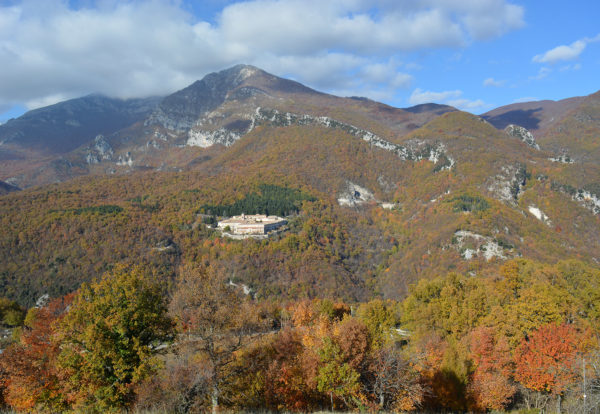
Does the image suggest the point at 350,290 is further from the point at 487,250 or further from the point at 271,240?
the point at 487,250

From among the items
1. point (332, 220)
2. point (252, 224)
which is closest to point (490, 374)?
point (252, 224)

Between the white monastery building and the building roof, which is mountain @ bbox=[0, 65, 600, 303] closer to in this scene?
the white monastery building

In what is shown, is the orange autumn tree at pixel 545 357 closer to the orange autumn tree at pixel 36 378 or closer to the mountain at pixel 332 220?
the orange autumn tree at pixel 36 378

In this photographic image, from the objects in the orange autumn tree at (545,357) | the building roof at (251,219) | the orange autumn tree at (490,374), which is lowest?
the orange autumn tree at (490,374)

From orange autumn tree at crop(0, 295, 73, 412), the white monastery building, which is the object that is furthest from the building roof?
orange autumn tree at crop(0, 295, 73, 412)

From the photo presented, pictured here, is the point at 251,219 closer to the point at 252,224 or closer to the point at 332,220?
the point at 252,224

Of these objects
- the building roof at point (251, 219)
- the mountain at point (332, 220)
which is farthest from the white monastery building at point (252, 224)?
the mountain at point (332, 220)
